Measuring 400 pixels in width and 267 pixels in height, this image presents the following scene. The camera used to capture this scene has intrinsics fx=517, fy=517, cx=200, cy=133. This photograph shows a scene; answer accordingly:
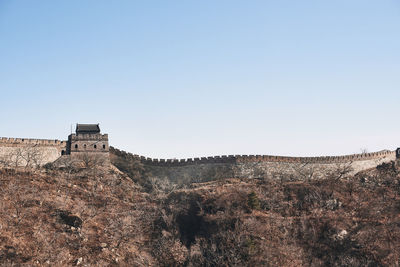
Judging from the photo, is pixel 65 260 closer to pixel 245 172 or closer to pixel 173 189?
pixel 173 189

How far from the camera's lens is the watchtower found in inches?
2266

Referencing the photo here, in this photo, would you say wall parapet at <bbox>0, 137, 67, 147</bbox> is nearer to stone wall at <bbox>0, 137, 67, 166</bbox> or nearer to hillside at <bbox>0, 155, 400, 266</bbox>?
stone wall at <bbox>0, 137, 67, 166</bbox>

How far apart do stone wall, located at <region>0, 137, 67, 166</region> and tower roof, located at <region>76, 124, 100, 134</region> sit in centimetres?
265

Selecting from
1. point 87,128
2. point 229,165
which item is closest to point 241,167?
point 229,165

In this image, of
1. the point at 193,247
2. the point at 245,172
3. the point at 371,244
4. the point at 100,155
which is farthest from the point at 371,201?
the point at 100,155

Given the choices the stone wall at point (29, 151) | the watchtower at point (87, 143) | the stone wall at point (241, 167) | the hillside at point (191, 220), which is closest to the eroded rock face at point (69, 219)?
the hillside at point (191, 220)

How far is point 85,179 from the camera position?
54594 mm

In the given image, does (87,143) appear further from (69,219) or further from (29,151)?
(69,219)

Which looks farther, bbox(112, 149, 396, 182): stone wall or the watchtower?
bbox(112, 149, 396, 182): stone wall

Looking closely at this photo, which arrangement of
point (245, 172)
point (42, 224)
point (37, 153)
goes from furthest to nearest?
point (245, 172), point (37, 153), point (42, 224)

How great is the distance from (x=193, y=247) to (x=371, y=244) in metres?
15.5

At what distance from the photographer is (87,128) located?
197ft

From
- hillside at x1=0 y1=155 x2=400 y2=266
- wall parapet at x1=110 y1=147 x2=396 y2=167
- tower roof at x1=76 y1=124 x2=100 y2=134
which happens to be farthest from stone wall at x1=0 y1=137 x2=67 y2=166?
wall parapet at x1=110 y1=147 x2=396 y2=167

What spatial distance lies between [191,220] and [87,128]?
17.7m
